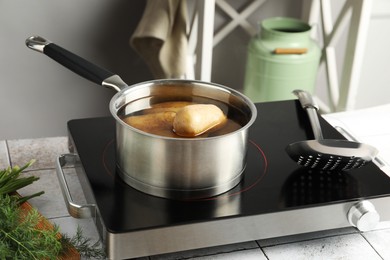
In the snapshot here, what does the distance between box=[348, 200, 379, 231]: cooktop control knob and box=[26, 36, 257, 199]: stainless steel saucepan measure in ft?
0.62

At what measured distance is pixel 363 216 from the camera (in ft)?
3.18

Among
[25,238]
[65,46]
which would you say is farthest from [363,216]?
[65,46]

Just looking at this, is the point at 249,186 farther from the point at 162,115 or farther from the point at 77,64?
the point at 77,64

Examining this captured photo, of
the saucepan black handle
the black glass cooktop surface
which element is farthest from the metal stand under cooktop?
the saucepan black handle

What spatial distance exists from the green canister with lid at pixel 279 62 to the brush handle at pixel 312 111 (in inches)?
41.6

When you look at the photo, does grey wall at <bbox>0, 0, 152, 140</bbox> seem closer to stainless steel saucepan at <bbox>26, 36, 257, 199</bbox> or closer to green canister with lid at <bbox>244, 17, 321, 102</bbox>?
green canister with lid at <bbox>244, 17, 321, 102</bbox>

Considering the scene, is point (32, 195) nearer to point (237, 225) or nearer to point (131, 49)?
point (237, 225)

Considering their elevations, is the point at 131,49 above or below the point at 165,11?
below

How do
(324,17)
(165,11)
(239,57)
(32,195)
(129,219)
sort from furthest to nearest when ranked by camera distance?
(239,57)
(324,17)
(165,11)
(32,195)
(129,219)

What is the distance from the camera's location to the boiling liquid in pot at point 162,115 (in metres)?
0.97

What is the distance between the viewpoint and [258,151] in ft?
3.60

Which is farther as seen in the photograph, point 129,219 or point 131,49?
point 131,49

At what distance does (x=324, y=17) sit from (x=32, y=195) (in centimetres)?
176

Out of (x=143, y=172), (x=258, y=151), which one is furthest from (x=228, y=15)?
(x=143, y=172)
